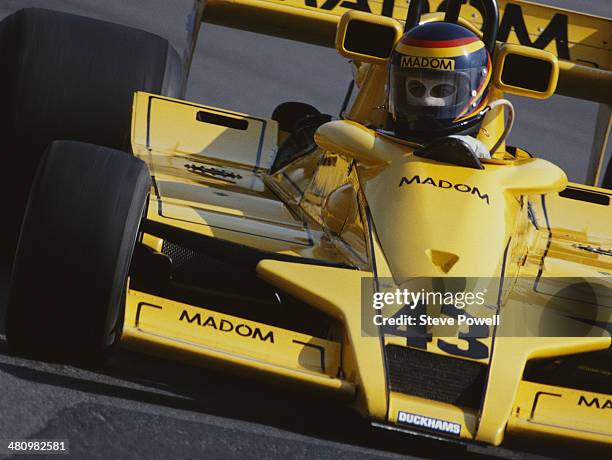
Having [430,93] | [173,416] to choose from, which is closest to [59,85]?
[430,93]

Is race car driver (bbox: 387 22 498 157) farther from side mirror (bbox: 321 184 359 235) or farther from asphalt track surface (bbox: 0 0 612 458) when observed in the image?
asphalt track surface (bbox: 0 0 612 458)

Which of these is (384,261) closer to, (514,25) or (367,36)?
(367,36)

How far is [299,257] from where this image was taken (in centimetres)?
421

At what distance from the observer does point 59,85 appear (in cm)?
560

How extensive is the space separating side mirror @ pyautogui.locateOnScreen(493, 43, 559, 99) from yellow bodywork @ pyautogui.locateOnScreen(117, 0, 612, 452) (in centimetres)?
19

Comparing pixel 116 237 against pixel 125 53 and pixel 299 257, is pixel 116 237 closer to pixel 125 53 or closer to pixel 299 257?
pixel 299 257

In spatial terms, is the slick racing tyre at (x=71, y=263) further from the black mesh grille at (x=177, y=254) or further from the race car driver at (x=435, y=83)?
the race car driver at (x=435, y=83)

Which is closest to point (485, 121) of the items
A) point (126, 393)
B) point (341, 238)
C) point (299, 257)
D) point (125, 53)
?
point (341, 238)

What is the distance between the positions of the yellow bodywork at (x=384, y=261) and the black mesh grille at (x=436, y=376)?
0.07ft

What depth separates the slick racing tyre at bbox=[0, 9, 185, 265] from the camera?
5.51m

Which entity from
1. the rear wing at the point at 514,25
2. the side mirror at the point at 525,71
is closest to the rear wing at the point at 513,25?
the rear wing at the point at 514,25

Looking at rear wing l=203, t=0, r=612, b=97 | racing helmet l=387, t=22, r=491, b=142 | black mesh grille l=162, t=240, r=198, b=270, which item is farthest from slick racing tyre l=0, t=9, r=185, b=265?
racing helmet l=387, t=22, r=491, b=142

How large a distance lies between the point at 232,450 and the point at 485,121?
7.49 ft

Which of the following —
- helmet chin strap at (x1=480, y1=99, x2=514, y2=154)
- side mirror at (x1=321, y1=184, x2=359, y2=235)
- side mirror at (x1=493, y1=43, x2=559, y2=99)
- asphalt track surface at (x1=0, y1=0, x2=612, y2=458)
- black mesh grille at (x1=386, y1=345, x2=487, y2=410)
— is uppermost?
side mirror at (x1=493, y1=43, x2=559, y2=99)
